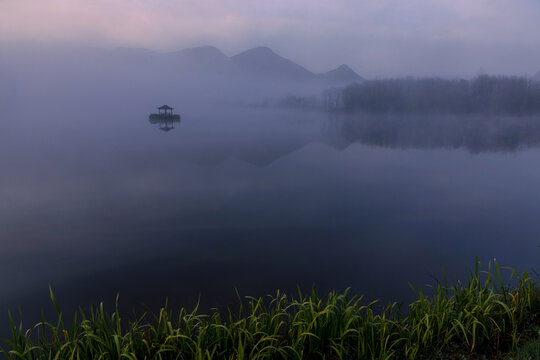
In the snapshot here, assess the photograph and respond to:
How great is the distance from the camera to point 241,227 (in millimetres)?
14922

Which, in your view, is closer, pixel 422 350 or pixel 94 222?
pixel 422 350

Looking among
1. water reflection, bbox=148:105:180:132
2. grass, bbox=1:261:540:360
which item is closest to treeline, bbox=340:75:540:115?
water reflection, bbox=148:105:180:132

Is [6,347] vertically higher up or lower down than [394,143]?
lower down

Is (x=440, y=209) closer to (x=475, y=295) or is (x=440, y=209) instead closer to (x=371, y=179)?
(x=371, y=179)

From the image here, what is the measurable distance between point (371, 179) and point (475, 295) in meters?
22.7

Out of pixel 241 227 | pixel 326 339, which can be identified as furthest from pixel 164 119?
pixel 326 339

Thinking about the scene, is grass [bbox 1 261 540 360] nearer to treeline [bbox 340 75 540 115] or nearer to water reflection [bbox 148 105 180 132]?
water reflection [bbox 148 105 180 132]

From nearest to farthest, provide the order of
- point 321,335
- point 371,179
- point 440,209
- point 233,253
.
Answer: point 321,335, point 233,253, point 440,209, point 371,179

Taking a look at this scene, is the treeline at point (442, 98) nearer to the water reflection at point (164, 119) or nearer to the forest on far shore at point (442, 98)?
the forest on far shore at point (442, 98)

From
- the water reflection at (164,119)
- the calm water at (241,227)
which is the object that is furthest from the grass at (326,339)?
the water reflection at (164,119)

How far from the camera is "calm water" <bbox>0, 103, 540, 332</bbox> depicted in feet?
32.7

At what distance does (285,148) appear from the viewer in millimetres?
48156

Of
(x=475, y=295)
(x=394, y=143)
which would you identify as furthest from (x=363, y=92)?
(x=475, y=295)

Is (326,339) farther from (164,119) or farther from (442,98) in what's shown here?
(442,98)
